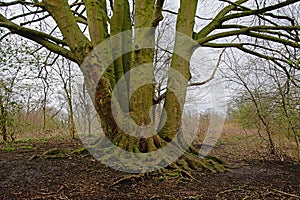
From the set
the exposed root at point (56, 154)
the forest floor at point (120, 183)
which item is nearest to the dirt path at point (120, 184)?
the forest floor at point (120, 183)

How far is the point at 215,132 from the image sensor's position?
9750 mm

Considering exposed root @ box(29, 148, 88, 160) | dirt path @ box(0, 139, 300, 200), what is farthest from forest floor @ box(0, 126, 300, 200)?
exposed root @ box(29, 148, 88, 160)

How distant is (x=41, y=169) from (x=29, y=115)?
5391mm

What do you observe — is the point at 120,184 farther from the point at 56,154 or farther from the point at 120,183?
the point at 56,154

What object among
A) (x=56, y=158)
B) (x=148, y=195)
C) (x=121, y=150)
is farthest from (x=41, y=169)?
(x=148, y=195)

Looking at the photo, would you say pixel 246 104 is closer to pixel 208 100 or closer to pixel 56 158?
pixel 208 100

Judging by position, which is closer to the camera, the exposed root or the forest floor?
the forest floor

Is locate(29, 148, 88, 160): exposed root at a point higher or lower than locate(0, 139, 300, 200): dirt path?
higher

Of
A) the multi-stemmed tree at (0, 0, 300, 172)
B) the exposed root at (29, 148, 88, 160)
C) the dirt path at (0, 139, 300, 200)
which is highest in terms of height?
the multi-stemmed tree at (0, 0, 300, 172)

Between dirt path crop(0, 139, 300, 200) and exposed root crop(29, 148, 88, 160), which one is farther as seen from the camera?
exposed root crop(29, 148, 88, 160)

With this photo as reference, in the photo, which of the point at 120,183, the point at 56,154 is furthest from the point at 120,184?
the point at 56,154

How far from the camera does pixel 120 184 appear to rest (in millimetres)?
3441

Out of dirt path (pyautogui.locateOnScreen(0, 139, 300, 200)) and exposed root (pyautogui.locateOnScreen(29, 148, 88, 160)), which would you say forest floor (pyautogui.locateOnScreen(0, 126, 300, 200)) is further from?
exposed root (pyautogui.locateOnScreen(29, 148, 88, 160))

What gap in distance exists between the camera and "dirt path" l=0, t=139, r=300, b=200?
3093mm
